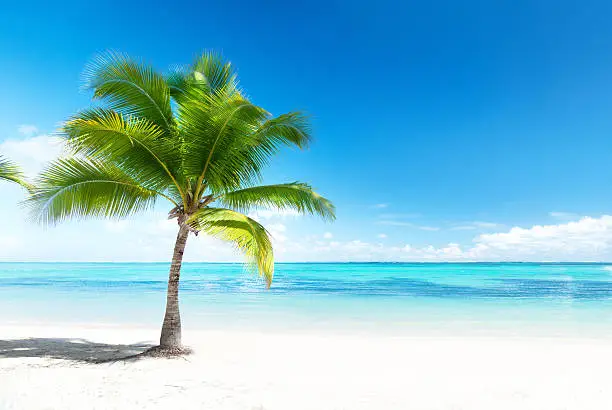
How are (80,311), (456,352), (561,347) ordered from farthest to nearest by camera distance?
(80,311) → (561,347) → (456,352)

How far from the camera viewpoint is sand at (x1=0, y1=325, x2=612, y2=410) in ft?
16.1

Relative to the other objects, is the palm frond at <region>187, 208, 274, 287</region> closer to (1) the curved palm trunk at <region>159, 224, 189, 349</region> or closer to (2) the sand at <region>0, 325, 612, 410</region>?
(1) the curved palm trunk at <region>159, 224, 189, 349</region>

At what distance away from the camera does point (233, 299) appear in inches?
781

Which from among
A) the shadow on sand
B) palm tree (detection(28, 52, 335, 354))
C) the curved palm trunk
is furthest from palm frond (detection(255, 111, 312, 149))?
the shadow on sand

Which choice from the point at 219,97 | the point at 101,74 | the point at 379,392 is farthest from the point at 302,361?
the point at 101,74

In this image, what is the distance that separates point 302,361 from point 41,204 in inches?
190

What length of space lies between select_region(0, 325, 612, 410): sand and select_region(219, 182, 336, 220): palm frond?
8.52ft

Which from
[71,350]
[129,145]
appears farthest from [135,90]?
[71,350]

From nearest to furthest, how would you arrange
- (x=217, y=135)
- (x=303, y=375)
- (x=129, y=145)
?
(x=303, y=375) < (x=129, y=145) < (x=217, y=135)

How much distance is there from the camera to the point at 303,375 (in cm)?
626

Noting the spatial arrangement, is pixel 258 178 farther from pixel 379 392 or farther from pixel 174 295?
pixel 379 392

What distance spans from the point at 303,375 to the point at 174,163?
380 centimetres

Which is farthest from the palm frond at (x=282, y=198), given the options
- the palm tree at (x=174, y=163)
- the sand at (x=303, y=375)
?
the sand at (x=303, y=375)

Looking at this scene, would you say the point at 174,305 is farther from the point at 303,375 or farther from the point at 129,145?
the point at 129,145
